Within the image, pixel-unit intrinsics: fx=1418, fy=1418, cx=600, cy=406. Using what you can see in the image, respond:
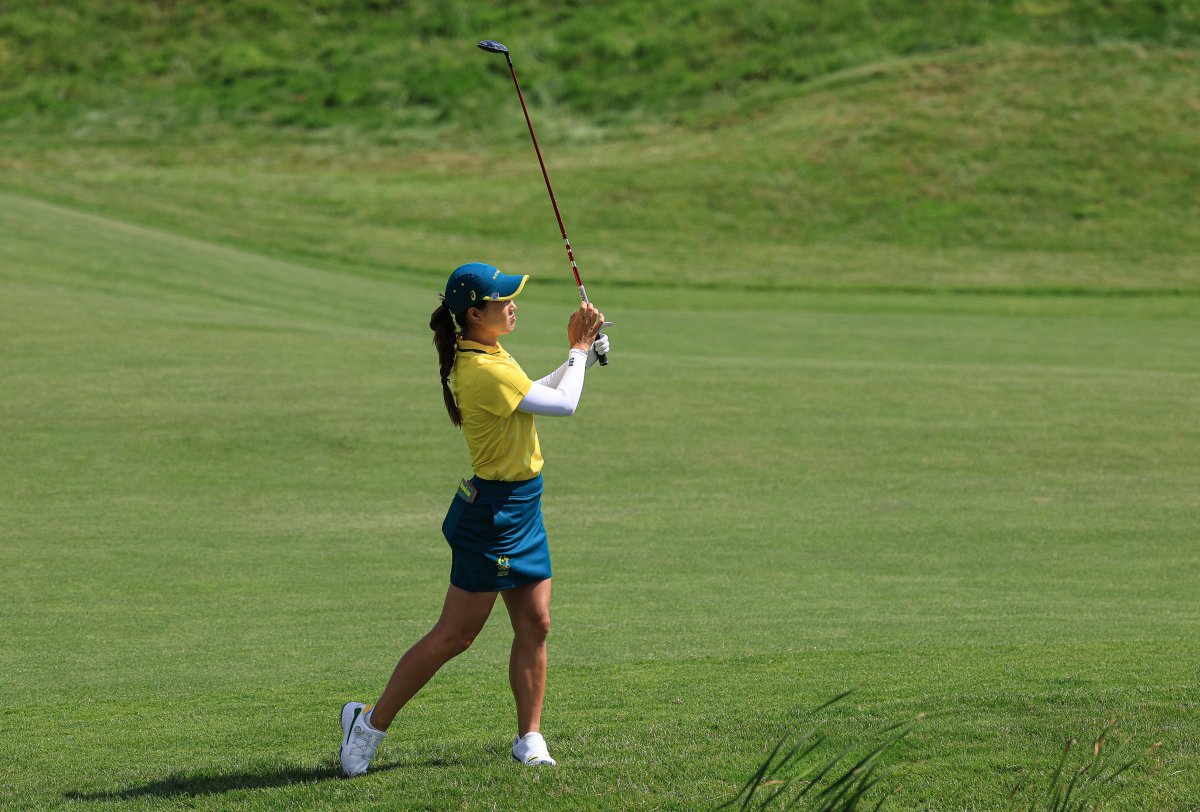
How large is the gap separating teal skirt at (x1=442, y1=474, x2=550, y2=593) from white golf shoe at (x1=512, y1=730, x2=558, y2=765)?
2.00ft

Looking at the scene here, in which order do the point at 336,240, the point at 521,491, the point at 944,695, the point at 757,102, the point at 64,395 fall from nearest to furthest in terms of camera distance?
the point at 521,491 < the point at 944,695 < the point at 64,395 < the point at 336,240 < the point at 757,102

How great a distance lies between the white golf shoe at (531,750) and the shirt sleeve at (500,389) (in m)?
1.30

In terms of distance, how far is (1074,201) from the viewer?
41406 millimetres

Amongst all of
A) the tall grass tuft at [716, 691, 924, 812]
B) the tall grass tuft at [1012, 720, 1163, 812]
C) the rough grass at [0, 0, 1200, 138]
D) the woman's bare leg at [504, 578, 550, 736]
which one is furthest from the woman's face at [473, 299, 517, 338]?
the rough grass at [0, 0, 1200, 138]

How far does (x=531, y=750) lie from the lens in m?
5.62

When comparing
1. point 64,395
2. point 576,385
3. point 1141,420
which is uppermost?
point 576,385

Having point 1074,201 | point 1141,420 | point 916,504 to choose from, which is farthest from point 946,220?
point 916,504

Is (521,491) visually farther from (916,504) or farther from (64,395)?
(64,395)

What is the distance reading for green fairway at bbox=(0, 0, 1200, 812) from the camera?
603cm

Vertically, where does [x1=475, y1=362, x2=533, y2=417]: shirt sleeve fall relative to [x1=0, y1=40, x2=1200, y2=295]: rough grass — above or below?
above

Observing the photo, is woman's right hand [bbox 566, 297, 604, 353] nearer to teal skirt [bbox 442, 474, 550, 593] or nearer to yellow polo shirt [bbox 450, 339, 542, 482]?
yellow polo shirt [bbox 450, 339, 542, 482]

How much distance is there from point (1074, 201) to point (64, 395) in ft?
110

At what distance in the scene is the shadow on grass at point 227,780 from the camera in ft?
18.0

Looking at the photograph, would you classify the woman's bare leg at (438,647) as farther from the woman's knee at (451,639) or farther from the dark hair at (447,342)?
the dark hair at (447,342)
